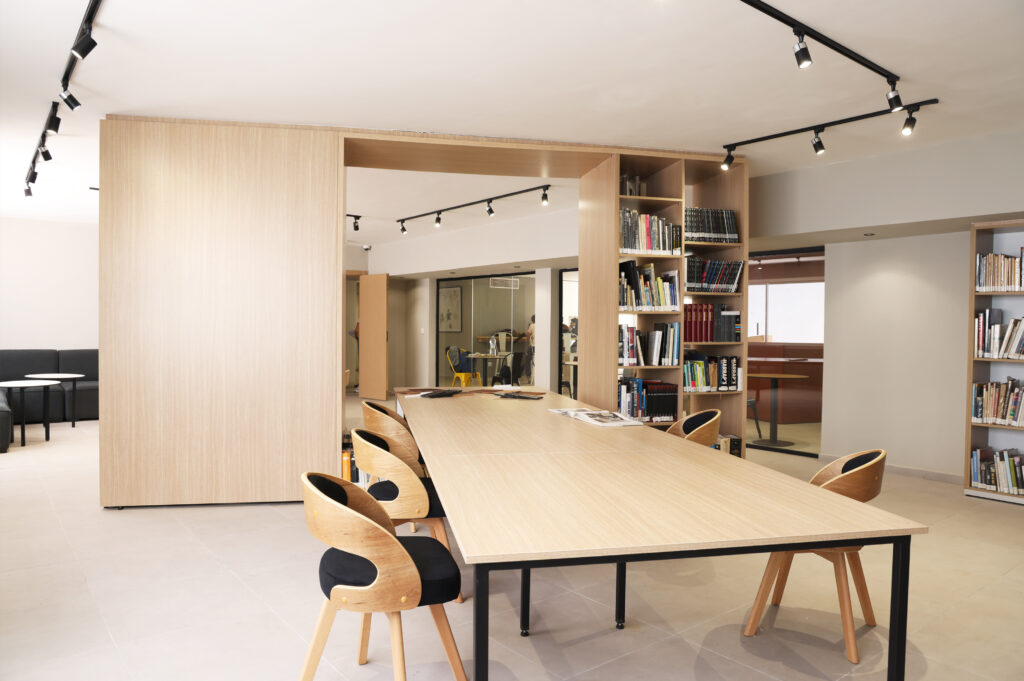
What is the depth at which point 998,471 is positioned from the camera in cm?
538

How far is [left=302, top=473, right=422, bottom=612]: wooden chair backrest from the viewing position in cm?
192

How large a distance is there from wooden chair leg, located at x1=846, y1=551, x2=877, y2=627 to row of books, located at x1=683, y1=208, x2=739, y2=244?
3.31 metres

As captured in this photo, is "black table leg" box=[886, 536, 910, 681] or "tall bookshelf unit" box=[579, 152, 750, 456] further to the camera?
"tall bookshelf unit" box=[579, 152, 750, 456]

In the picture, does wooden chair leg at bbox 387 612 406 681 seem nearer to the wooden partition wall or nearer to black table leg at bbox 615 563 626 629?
black table leg at bbox 615 563 626 629

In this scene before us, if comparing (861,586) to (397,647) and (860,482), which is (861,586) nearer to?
(860,482)

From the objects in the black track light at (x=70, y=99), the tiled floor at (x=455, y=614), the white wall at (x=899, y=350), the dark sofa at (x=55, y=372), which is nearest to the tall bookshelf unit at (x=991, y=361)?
the white wall at (x=899, y=350)

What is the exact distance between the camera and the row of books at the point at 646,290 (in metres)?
5.57

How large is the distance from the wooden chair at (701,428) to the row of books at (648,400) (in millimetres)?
1502

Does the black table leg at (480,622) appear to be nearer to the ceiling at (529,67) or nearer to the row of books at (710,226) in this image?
the ceiling at (529,67)

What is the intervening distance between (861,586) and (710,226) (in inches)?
A: 139

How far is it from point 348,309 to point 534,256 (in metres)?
6.12

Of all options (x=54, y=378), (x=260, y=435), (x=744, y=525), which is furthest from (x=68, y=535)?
(x=54, y=378)

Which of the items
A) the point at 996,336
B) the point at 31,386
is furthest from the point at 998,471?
the point at 31,386

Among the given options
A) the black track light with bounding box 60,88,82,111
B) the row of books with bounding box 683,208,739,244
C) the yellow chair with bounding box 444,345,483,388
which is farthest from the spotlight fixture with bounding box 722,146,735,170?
the yellow chair with bounding box 444,345,483,388
